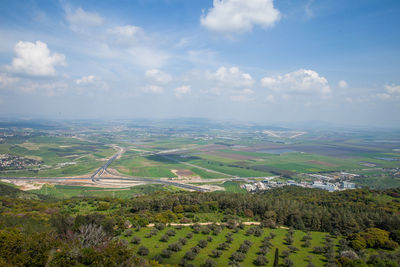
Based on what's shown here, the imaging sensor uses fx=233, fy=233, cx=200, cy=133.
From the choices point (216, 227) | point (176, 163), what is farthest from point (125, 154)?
point (216, 227)

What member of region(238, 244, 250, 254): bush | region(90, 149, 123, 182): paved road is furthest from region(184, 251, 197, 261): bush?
region(90, 149, 123, 182): paved road

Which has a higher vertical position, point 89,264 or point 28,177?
point 89,264

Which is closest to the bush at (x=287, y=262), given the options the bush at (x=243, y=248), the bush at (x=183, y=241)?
the bush at (x=243, y=248)

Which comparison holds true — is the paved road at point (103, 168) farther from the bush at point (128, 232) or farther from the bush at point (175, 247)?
the bush at point (175, 247)

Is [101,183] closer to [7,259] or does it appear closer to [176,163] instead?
[176,163]

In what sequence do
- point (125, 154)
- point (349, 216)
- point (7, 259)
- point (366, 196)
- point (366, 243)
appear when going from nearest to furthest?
point (7, 259) → point (366, 243) → point (349, 216) → point (366, 196) → point (125, 154)

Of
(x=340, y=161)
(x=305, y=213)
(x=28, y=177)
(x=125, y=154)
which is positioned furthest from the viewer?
(x=125, y=154)
